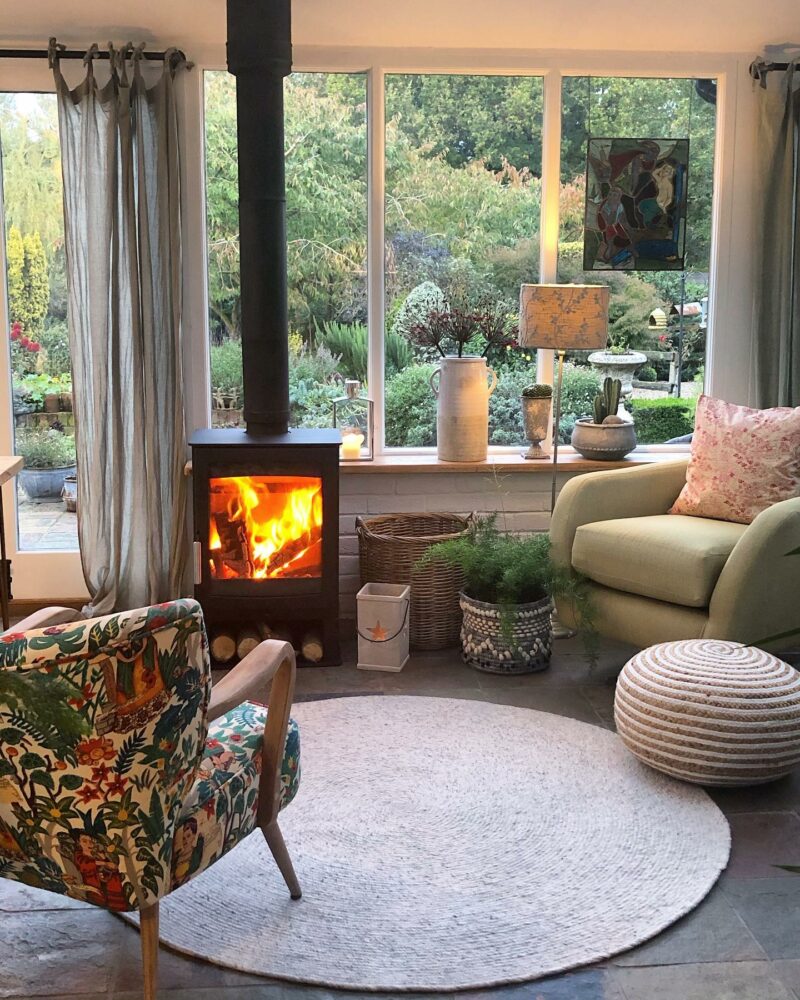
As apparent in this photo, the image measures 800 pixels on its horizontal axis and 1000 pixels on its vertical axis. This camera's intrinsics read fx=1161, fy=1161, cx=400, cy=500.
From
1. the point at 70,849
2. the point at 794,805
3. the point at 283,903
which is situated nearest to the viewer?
the point at 70,849

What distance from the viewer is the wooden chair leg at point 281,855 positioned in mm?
2453

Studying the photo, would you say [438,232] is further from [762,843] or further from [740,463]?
[762,843]

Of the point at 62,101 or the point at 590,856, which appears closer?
A: the point at 590,856

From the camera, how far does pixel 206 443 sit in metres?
3.96

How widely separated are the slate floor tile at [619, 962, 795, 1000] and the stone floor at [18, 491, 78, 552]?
10.2ft

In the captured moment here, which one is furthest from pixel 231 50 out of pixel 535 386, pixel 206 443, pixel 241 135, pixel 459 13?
pixel 535 386

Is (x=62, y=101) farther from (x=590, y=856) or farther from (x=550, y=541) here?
(x=590, y=856)

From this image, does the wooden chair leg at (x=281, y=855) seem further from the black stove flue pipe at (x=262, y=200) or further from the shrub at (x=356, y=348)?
the shrub at (x=356, y=348)

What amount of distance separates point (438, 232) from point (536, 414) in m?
0.84

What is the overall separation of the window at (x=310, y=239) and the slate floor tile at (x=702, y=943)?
2.75 meters

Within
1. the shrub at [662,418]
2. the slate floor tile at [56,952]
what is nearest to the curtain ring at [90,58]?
the shrub at [662,418]

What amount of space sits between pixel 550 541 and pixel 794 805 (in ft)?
4.42

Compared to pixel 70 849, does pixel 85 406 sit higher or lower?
higher

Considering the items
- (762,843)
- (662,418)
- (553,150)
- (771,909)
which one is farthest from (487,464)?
(771,909)
